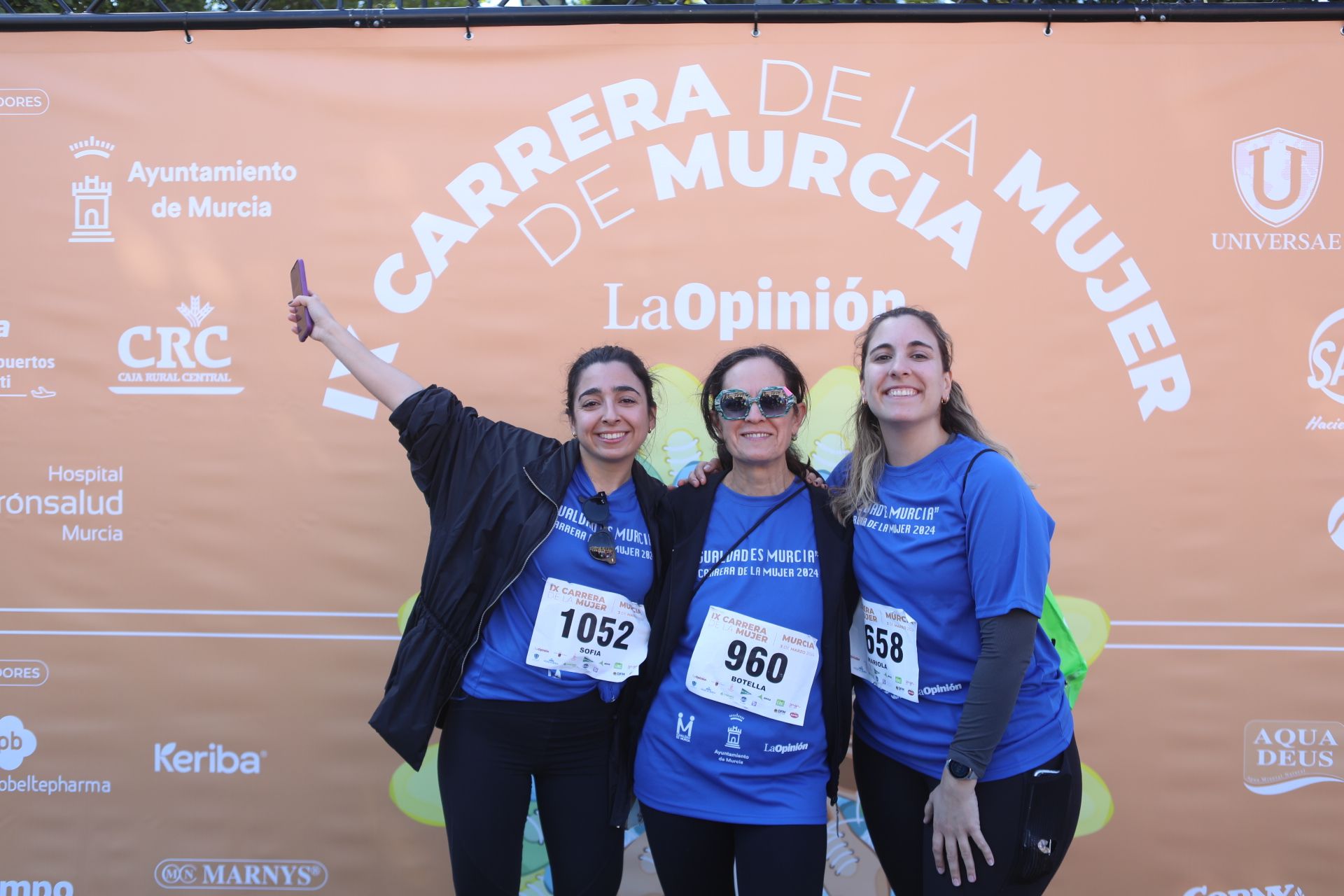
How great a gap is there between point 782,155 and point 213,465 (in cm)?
220

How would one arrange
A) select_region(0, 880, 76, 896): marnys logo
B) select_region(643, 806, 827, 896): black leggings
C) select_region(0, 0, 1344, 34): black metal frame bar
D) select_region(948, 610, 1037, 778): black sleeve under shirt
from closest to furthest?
1. select_region(948, 610, 1037, 778): black sleeve under shirt
2. select_region(643, 806, 827, 896): black leggings
3. select_region(0, 0, 1344, 34): black metal frame bar
4. select_region(0, 880, 76, 896): marnys logo

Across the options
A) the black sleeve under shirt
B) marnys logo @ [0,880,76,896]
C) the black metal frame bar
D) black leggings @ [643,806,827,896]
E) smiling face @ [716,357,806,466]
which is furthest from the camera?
marnys logo @ [0,880,76,896]

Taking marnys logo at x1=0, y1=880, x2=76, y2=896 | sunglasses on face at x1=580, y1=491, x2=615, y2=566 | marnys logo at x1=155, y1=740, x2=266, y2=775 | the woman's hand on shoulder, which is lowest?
marnys logo at x1=0, y1=880, x2=76, y2=896

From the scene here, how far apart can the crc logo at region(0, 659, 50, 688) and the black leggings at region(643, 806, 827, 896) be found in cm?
230

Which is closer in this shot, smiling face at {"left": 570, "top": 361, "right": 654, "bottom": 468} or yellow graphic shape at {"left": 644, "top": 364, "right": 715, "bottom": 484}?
smiling face at {"left": 570, "top": 361, "right": 654, "bottom": 468}

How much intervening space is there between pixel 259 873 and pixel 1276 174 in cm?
415

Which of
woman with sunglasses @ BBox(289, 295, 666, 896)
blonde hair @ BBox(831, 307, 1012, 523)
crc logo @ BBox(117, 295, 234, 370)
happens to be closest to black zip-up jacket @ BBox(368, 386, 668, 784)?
woman with sunglasses @ BBox(289, 295, 666, 896)

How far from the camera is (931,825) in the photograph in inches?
70.7

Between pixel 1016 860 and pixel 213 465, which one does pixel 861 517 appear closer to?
pixel 1016 860

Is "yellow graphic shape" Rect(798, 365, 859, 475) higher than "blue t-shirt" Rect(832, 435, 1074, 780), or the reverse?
"yellow graphic shape" Rect(798, 365, 859, 475)

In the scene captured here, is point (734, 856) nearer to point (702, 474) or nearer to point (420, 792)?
point (702, 474)

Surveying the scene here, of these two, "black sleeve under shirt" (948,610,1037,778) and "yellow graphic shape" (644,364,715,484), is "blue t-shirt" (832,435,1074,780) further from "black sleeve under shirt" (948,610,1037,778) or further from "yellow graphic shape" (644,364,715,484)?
"yellow graphic shape" (644,364,715,484)

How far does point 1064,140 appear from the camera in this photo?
284 centimetres

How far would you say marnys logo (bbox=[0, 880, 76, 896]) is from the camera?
9.55 feet
